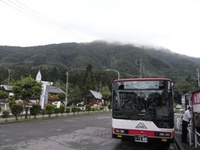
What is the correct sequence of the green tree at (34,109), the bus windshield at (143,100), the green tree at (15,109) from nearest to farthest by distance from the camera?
the bus windshield at (143,100), the green tree at (15,109), the green tree at (34,109)

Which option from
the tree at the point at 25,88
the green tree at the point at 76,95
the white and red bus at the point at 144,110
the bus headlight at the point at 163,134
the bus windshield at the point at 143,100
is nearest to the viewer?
the bus headlight at the point at 163,134

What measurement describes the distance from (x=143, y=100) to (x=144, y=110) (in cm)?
39

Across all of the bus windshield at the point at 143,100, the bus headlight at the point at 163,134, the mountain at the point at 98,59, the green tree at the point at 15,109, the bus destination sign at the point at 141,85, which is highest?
the mountain at the point at 98,59

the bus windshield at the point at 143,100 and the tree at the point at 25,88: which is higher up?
the tree at the point at 25,88

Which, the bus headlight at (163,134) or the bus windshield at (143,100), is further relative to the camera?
the bus windshield at (143,100)

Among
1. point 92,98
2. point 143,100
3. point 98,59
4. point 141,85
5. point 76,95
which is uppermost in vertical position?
point 98,59

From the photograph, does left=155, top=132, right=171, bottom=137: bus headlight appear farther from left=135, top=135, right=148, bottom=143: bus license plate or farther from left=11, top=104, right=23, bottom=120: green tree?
left=11, top=104, right=23, bottom=120: green tree

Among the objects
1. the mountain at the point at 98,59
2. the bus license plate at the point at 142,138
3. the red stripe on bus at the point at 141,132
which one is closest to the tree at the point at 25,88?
the red stripe on bus at the point at 141,132

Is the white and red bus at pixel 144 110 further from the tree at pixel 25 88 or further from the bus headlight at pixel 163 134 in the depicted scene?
the tree at pixel 25 88

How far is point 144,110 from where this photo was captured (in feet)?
29.7

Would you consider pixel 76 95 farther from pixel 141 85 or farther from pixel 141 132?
pixel 141 132

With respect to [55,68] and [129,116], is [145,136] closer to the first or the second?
[129,116]

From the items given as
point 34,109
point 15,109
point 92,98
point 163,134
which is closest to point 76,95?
point 92,98

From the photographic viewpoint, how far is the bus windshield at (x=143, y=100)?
28.9 feet
